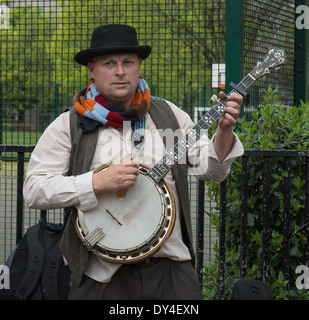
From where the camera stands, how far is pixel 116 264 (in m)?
2.67

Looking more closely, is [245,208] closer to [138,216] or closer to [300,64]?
[138,216]

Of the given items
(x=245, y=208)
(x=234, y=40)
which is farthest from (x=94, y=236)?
(x=234, y=40)

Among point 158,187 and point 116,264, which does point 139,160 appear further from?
point 116,264

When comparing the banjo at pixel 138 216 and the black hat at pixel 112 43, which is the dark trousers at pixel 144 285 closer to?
the banjo at pixel 138 216

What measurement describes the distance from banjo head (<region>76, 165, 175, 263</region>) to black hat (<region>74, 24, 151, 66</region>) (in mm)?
543

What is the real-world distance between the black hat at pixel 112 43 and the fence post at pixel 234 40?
6.77ft

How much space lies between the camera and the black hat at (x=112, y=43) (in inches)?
107

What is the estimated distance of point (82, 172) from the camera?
271 centimetres

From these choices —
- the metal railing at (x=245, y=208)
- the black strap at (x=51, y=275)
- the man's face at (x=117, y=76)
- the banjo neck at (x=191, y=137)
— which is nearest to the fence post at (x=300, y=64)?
the metal railing at (x=245, y=208)

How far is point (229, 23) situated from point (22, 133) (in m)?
5.23

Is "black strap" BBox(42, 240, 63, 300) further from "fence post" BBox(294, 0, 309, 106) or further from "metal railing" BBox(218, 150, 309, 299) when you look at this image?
"fence post" BBox(294, 0, 309, 106)

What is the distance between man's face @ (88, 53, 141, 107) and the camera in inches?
108

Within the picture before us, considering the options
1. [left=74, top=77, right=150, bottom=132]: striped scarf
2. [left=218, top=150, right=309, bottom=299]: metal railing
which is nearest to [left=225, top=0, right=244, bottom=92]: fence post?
[left=218, top=150, right=309, bottom=299]: metal railing
